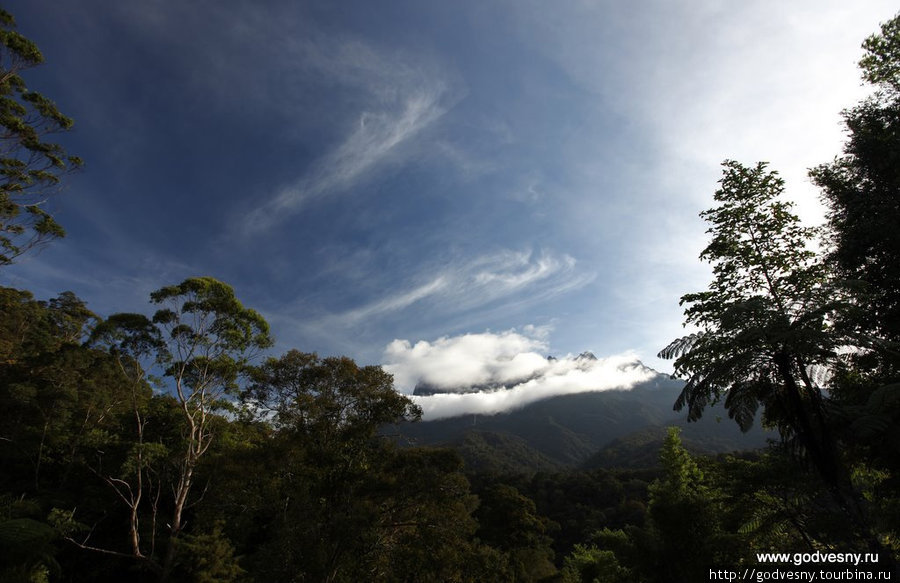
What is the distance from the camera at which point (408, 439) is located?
15.3 m

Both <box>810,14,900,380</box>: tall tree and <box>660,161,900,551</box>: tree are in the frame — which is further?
<box>810,14,900,380</box>: tall tree

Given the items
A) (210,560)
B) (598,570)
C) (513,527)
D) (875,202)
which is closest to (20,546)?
(210,560)

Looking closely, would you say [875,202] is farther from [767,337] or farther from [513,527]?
[513,527]

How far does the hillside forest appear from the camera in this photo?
7605 millimetres

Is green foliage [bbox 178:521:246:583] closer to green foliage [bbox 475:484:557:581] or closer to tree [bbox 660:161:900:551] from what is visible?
tree [bbox 660:161:900:551]

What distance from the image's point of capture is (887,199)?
1017 centimetres

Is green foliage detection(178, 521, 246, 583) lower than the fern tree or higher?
lower

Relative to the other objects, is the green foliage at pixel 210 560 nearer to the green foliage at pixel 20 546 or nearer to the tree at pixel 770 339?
the green foliage at pixel 20 546

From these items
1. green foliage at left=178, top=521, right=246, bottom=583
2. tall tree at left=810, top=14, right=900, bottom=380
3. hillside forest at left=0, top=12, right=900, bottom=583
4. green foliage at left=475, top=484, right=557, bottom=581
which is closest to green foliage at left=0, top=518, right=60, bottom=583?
hillside forest at left=0, top=12, right=900, bottom=583

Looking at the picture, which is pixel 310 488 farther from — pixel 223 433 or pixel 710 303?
pixel 710 303

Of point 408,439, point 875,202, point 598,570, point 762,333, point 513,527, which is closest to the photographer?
point 762,333

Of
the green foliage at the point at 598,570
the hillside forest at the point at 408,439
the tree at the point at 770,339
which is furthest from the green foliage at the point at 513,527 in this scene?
the tree at the point at 770,339

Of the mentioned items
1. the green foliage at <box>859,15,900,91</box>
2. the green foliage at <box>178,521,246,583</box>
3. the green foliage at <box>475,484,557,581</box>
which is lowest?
the green foliage at <box>475,484,557,581</box>

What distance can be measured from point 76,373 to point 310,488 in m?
20.6
